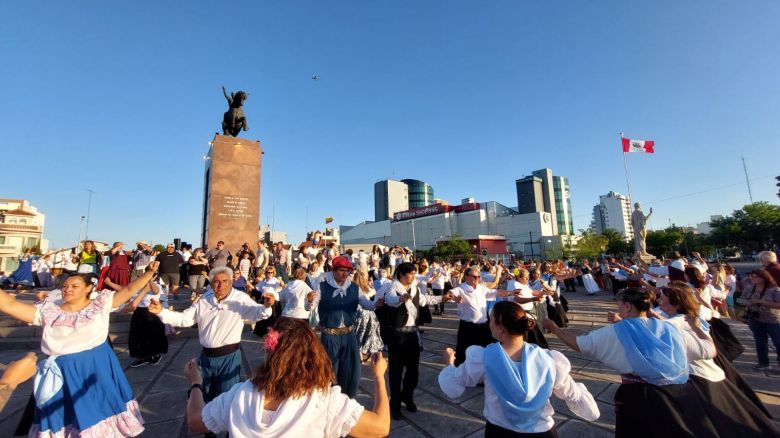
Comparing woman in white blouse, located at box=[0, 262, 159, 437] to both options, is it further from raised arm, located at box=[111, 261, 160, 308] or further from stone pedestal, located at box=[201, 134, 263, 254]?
stone pedestal, located at box=[201, 134, 263, 254]

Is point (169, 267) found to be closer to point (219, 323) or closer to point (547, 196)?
point (219, 323)

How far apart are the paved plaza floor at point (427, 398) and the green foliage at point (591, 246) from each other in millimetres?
63480

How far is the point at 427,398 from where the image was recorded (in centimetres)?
478

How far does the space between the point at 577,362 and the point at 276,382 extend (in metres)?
6.40

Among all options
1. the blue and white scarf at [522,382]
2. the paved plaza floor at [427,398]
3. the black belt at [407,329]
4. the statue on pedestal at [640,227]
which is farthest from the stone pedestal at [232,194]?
the statue on pedestal at [640,227]

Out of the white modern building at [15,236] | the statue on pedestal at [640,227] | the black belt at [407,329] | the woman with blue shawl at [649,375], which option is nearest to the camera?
the woman with blue shawl at [649,375]

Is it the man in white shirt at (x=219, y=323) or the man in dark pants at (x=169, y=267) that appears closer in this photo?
the man in white shirt at (x=219, y=323)

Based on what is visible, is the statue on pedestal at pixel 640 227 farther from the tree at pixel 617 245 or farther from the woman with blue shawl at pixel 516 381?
the tree at pixel 617 245

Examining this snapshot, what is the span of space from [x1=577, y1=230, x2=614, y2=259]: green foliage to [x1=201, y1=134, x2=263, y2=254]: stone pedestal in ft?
214

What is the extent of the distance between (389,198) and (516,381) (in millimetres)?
115919

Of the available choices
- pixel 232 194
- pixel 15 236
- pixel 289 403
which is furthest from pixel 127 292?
pixel 15 236

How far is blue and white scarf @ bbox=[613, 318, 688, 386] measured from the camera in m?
2.57

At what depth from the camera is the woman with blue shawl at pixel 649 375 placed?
8.41 ft

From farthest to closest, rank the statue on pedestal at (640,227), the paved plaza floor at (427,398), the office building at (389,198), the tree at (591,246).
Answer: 1. the office building at (389,198)
2. the tree at (591,246)
3. the statue on pedestal at (640,227)
4. the paved plaza floor at (427,398)
